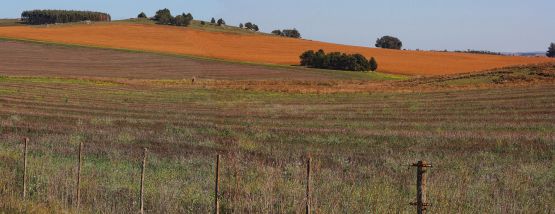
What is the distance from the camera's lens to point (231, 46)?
11956 centimetres

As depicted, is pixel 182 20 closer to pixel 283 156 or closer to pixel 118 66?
pixel 118 66

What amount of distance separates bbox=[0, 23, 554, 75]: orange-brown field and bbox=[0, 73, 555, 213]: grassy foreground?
66264 millimetres

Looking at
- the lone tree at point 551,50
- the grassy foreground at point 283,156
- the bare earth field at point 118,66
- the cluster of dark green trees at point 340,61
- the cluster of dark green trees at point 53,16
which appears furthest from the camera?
the cluster of dark green trees at point 53,16

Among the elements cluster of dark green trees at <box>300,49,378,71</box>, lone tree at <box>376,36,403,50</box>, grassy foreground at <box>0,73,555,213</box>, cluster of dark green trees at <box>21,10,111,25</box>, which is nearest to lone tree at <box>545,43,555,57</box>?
lone tree at <box>376,36,403,50</box>

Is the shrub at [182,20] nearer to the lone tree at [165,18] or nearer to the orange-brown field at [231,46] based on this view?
the lone tree at [165,18]

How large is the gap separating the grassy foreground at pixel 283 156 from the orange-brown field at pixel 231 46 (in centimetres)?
6626

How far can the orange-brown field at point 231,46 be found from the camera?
103062 millimetres

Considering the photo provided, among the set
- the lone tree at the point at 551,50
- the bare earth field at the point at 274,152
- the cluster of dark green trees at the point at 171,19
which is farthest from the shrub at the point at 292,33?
the bare earth field at the point at 274,152

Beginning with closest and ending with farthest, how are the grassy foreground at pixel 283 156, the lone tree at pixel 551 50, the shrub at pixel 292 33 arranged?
1. the grassy foreground at pixel 283 156
2. the lone tree at pixel 551 50
3. the shrub at pixel 292 33

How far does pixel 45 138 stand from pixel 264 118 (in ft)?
41.0

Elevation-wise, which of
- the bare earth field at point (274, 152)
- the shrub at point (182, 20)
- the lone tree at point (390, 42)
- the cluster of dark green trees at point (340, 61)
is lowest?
the bare earth field at point (274, 152)

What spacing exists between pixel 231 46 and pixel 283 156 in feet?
342

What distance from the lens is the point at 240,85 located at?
61.2 metres

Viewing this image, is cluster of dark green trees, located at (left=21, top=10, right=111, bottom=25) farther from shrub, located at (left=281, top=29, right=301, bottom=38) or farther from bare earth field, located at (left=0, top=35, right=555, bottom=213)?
bare earth field, located at (left=0, top=35, right=555, bottom=213)
